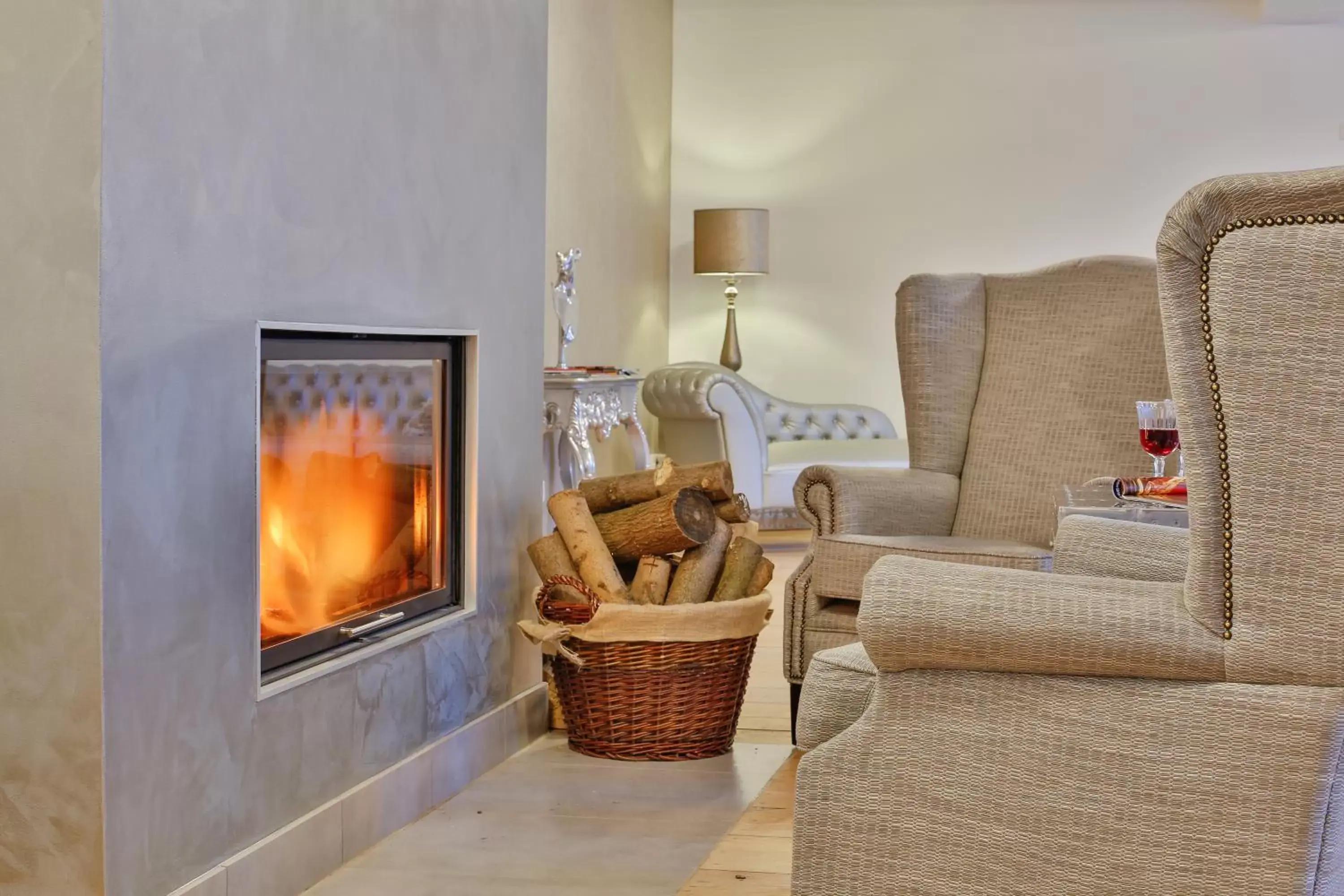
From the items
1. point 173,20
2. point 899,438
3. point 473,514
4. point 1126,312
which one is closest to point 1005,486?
point 1126,312

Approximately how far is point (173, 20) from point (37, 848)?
1.04 metres

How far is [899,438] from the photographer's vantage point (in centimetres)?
745

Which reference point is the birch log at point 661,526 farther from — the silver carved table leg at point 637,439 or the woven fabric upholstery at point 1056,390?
the silver carved table leg at point 637,439

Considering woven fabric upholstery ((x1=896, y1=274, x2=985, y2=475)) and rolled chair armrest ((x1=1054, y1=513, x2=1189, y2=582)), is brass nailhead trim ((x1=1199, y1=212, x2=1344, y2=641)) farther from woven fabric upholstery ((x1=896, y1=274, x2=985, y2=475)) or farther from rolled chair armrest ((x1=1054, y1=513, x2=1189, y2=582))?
woven fabric upholstery ((x1=896, y1=274, x2=985, y2=475))

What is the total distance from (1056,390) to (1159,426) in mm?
937

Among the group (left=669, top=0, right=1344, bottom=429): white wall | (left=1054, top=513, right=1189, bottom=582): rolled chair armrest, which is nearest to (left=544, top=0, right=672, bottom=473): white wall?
(left=669, top=0, right=1344, bottom=429): white wall

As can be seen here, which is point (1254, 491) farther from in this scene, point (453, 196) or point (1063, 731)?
point (453, 196)

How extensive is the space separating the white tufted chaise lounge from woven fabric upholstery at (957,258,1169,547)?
2.66m

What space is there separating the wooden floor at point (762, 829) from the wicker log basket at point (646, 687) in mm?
191

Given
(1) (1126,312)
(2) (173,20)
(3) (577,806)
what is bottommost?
(3) (577,806)

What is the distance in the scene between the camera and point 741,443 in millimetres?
6410

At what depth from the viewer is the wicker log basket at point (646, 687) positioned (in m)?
2.94

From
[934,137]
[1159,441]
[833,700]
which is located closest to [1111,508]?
[1159,441]

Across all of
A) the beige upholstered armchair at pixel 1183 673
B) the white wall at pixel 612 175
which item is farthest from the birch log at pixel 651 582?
the white wall at pixel 612 175
